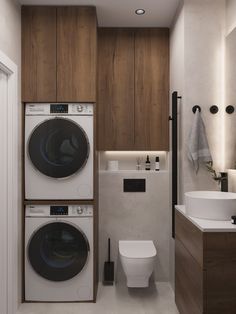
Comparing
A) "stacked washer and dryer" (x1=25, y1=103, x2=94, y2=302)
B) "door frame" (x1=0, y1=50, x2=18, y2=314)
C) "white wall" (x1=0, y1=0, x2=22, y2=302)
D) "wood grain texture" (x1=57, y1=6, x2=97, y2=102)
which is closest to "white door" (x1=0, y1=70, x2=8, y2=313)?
"door frame" (x1=0, y1=50, x2=18, y2=314)

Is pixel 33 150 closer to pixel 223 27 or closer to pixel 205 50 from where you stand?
pixel 205 50

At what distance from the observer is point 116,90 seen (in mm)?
3121

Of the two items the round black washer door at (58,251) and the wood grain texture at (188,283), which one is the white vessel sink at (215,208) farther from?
the round black washer door at (58,251)

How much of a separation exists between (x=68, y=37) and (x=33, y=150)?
1085mm

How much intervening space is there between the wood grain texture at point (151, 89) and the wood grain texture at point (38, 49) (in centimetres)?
95

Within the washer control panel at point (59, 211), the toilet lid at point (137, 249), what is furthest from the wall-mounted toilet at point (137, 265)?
the washer control panel at point (59, 211)

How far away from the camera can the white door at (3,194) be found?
2323 millimetres

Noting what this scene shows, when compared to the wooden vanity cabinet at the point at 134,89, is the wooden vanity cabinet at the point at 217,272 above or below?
below

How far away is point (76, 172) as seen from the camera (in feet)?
8.61

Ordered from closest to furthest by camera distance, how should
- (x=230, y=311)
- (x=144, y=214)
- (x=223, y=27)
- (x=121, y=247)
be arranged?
(x=230, y=311), (x=223, y=27), (x=121, y=247), (x=144, y=214)

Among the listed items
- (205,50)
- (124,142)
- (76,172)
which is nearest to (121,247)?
(76,172)

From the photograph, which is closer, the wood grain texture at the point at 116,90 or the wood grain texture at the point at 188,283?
the wood grain texture at the point at 188,283

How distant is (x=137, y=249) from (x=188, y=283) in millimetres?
845

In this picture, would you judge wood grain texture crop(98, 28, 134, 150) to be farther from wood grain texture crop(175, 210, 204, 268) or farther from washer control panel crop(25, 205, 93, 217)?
wood grain texture crop(175, 210, 204, 268)
